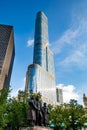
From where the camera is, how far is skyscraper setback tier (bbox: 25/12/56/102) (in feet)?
435

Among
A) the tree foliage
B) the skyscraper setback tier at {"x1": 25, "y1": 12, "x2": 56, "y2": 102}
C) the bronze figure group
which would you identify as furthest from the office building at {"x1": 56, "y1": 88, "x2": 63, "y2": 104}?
the bronze figure group

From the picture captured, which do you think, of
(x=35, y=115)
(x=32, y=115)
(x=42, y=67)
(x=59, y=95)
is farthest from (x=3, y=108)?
(x=59, y=95)

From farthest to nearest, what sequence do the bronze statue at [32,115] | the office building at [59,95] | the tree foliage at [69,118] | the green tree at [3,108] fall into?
the office building at [59,95]
the tree foliage at [69,118]
the green tree at [3,108]
the bronze statue at [32,115]

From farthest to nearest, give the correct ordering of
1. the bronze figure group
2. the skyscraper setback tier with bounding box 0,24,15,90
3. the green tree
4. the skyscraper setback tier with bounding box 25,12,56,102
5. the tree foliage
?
the skyscraper setback tier with bounding box 25,12,56,102
the skyscraper setback tier with bounding box 0,24,15,90
the tree foliage
the green tree
the bronze figure group

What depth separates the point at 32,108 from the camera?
1495cm

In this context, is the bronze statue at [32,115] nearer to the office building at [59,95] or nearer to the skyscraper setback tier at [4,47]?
the skyscraper setback tier at [4,47]

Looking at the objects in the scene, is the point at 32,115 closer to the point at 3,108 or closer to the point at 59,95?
the point at 3,108

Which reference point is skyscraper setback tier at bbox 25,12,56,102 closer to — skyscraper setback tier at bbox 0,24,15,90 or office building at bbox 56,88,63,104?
skyscraper setback tier at bbox 0,24,15,90

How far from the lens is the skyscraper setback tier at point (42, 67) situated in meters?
132

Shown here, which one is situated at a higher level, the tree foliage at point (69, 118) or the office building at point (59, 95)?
the office building at point (59, 95)

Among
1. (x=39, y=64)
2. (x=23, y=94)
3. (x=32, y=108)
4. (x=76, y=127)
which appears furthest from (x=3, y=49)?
(x=32, y=108)

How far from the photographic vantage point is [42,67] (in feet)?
489

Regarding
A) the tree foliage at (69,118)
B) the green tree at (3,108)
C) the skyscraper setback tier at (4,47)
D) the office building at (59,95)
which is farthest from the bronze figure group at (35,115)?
the office building at (59,95)

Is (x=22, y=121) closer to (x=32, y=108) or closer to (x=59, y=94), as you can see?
(x=32, y=108)
